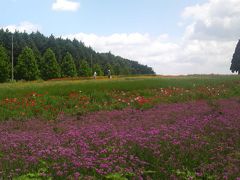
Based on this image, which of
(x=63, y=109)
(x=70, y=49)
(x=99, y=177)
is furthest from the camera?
(x=70, y=49)

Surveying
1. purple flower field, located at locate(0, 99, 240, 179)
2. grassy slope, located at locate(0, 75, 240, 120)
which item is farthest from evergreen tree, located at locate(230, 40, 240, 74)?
purple flower field, located at locate(0, 99, 240, 179)

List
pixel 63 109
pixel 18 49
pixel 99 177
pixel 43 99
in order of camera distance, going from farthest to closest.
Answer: pixel 18 49 → pixel 43 99 → pixel 63 109 → pixel 99 177

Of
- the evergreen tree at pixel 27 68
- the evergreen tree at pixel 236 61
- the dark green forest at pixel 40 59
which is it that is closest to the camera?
the evergreen tree at pixel 236 61

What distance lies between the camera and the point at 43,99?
2209cm

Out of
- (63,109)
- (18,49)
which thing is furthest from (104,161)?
(18,49)

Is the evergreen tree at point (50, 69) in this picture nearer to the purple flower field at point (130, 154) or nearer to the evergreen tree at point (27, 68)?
the evergreen tree at point (27, 68)

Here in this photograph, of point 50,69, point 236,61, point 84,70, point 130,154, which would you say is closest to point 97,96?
point 130,154

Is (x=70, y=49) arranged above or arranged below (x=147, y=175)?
above

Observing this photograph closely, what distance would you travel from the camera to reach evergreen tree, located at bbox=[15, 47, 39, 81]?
7588 cm

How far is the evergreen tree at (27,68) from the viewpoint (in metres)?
75.9

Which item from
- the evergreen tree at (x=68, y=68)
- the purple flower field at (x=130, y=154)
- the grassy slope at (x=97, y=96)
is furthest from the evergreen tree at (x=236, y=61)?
the purple flower field at (x=130, y=154)

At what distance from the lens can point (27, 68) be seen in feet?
251

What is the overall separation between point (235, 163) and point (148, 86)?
20.8m

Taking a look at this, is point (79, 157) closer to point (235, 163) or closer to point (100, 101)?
point (235, 163)
